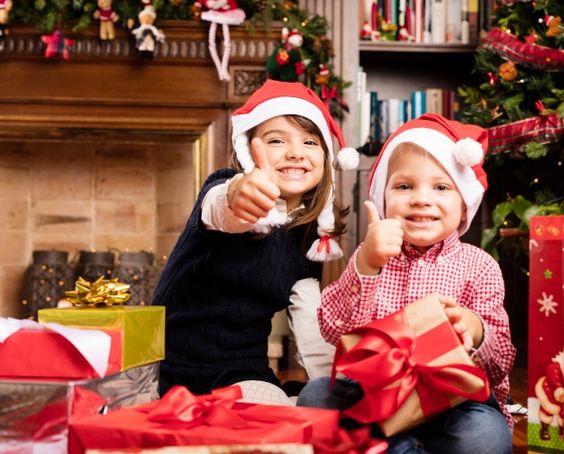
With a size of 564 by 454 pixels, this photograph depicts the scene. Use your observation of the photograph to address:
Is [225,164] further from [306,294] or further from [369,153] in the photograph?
[306,294]

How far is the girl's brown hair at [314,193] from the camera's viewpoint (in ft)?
4.86

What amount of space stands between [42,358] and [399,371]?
477mm

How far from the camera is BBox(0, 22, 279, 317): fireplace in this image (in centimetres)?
257

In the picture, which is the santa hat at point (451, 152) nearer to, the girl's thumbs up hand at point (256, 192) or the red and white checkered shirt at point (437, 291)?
the red and white checkered shirt at point (437, 291)

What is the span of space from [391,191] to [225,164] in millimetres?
1417

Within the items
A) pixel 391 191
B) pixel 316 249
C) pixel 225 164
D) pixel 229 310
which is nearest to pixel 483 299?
pixel 391 191

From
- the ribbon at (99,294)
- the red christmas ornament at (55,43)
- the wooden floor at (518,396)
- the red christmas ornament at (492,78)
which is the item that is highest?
the red christmas ornament at (55,43)

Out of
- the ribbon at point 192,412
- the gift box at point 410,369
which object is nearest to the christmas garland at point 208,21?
the gift box at point 410,369

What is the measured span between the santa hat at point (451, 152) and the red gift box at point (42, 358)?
0.55 metres

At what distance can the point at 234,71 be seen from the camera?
260 centimetres

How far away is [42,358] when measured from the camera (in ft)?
3.38

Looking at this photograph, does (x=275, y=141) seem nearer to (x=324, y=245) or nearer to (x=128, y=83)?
(x=324, y=245)

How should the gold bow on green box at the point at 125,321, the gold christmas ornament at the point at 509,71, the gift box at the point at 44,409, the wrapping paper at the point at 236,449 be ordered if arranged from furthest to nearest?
the gold christmas ornament at the point at 509,71 → the gold bow on green box at the point at 125,321 → the gift box at the point at 44,409 → the wrapping paper at the point at 236,449

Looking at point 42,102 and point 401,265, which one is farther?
point 42,102
